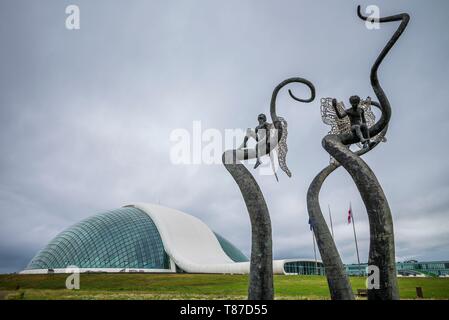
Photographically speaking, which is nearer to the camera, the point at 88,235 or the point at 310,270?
the point at 88,235

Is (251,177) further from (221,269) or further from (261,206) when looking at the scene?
(221,269)

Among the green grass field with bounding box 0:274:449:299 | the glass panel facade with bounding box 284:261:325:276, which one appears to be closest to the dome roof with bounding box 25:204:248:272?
the glass panel facade with bounding box 284:261:325:276

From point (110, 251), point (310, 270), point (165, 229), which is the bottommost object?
point (310, 270)

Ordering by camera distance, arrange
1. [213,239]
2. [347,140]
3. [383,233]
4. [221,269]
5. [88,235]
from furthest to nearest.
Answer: [213,239]
[88,235]
[221,269]
[347,140]
[383,233]

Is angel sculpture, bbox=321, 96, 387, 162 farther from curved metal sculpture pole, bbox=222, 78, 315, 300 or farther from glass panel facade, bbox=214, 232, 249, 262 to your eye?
glass panel facade, bbox=214, 232, 249, 262

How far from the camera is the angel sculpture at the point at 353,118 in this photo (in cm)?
793

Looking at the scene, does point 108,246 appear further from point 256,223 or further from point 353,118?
point 353,118

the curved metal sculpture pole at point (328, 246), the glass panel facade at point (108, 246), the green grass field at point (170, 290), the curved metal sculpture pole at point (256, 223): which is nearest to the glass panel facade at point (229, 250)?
the glass panel facade at point (108, 246)

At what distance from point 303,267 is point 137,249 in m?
22.4

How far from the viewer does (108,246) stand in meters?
39.0
